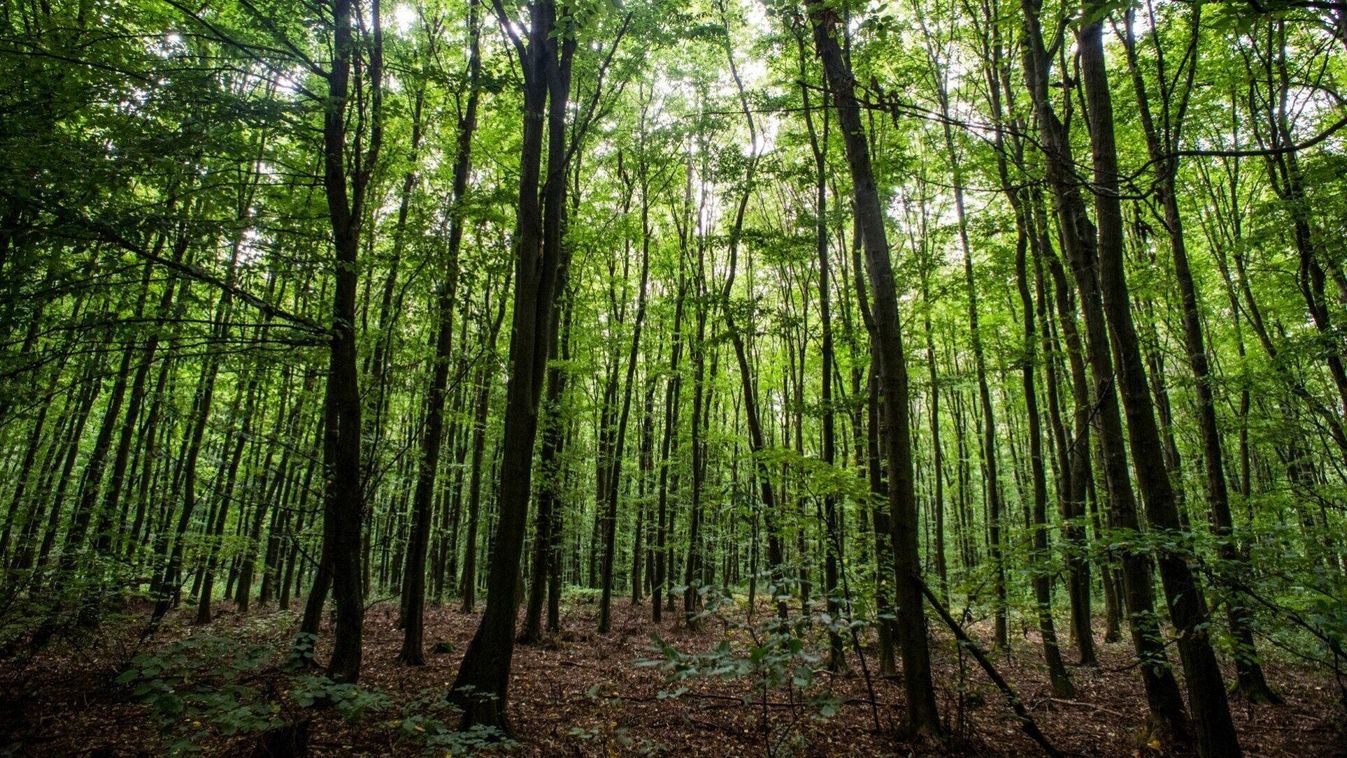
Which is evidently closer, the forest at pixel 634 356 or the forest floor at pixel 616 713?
the forest at pixel 634 356

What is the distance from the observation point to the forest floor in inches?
216

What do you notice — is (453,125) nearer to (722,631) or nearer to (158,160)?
(158,160)

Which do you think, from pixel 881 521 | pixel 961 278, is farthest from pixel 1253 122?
pixel 881 521

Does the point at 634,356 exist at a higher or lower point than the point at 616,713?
higher

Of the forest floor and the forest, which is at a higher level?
the forest

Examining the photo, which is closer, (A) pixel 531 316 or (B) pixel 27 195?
(B) pixel 27 195

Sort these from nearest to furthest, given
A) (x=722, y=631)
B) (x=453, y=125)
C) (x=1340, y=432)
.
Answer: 1. (x=1340, y=432)
2. (x=453, y=125)
3. (x=722, y=631)

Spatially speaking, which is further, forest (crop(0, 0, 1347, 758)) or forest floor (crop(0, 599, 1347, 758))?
forest floor (crop(0, 599, 1347, 758))

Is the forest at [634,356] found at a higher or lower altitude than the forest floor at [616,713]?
higher

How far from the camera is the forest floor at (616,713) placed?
18.0 feet

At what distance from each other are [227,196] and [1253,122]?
48.2 feet

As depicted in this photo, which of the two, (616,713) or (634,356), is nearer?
(616,713)

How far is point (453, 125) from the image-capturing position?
463 inches

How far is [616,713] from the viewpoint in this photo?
7.36m
